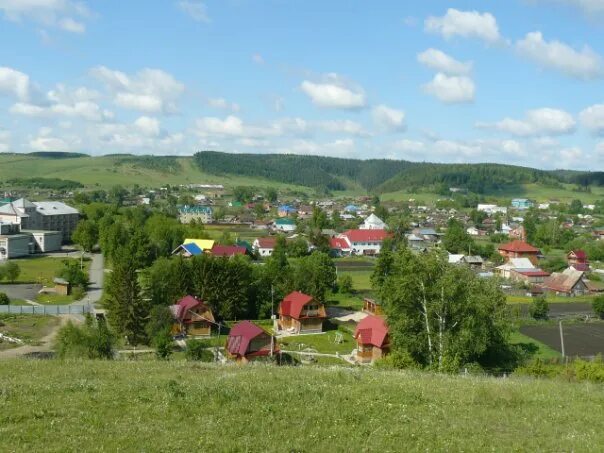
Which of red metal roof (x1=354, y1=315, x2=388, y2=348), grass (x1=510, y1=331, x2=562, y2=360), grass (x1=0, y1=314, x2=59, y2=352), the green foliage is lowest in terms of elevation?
grass (x1=0, y1=314, x2=59, y2=352)

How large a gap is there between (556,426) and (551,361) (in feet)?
66.9

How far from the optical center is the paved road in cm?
4667

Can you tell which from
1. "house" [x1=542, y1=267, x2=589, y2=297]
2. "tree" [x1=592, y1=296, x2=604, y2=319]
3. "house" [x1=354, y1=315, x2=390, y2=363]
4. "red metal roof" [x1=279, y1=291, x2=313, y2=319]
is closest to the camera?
"house" [x1=354, y1=315, x2=390, y2=363]

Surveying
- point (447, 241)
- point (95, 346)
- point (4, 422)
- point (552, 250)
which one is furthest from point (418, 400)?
point (552, 250)

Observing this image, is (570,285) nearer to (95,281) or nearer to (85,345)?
(95,281)

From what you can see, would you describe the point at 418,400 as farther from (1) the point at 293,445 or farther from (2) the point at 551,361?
(2) the point at 551,361

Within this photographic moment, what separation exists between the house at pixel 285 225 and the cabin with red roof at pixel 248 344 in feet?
250

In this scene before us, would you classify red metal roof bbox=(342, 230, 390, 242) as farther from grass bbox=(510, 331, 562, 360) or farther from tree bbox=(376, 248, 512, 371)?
tree bbox=(376, 248, 512, 371)

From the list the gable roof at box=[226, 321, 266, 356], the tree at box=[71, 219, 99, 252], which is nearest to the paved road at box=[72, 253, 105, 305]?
the tree at box=[71, 219, 99, 252]

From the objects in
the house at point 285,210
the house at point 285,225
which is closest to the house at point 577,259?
the house at point 285,225

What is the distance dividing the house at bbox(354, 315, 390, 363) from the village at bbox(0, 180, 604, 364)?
0.06m

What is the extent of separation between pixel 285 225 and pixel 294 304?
2770 inches

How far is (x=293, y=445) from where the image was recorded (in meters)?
8.99

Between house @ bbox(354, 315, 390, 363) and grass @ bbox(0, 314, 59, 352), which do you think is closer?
house @ bbox(354, 315, 390, 363)
